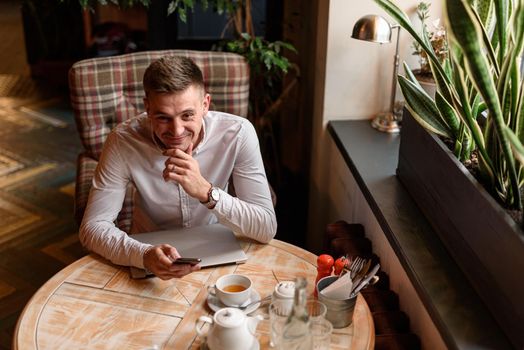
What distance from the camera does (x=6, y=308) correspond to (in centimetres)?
259

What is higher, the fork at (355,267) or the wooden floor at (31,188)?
the fork at (355,267)

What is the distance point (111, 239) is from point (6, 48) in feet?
16.1

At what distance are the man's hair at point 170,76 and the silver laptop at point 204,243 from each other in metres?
0.40

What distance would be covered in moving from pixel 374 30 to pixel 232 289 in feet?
3.50

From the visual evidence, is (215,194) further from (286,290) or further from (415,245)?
(415,245)

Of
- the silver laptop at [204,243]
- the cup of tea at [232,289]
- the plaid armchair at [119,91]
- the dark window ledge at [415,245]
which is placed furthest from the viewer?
the plaid armchair at [119,91]

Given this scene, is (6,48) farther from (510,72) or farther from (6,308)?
(510,72)

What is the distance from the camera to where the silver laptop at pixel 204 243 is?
5.39 ft

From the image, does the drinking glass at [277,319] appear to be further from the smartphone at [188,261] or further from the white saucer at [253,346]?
the smartphone at [188,261]

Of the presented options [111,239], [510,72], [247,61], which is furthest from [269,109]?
[510,72]

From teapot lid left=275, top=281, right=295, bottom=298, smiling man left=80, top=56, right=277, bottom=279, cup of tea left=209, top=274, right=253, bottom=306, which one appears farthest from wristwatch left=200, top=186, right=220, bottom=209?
teapot lid left=275, top=281, right=295, bottom=298

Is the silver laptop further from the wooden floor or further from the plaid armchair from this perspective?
the wooden floor

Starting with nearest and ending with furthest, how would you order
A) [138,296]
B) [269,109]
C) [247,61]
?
[138,296] → [247,61] → [269,109]

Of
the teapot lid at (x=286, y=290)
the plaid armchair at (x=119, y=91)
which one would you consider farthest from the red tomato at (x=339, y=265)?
the plaid armchair at (x=119, y=91)
